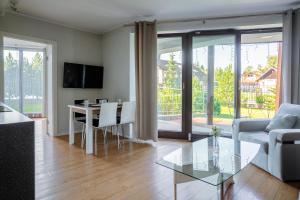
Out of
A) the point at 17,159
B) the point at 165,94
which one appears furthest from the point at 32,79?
the point at 17,159

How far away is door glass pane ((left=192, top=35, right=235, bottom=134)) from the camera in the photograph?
160 inches

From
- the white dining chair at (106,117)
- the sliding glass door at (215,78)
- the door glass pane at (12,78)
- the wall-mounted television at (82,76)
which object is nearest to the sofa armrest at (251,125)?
the sliding glass door at (215,78)

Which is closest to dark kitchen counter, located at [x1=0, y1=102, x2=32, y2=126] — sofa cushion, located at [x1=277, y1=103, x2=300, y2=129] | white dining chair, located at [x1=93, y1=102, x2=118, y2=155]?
white dining chair, located at [x1=93, y1=102, x2=118, y2=155]

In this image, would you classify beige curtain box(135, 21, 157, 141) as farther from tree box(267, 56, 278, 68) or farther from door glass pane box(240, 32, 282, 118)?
tree box(267, 56, 278, 68)

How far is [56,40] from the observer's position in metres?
4.50

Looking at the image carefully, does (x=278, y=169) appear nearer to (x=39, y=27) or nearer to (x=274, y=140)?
(x=274, y=140)

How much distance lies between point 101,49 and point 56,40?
1.09 meters

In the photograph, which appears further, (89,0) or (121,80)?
(121,80)

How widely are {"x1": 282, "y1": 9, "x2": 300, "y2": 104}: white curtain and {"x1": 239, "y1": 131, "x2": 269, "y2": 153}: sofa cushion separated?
2.93 ft

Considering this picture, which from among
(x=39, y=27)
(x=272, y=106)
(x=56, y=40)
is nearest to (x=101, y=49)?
(x=56, y=40)

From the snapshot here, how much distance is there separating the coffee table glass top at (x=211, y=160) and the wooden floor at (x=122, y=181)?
33 centimetres

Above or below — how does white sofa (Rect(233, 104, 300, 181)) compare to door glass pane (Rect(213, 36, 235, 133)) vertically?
below

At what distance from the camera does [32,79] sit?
21.8ft

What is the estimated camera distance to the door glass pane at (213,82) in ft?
13.3
